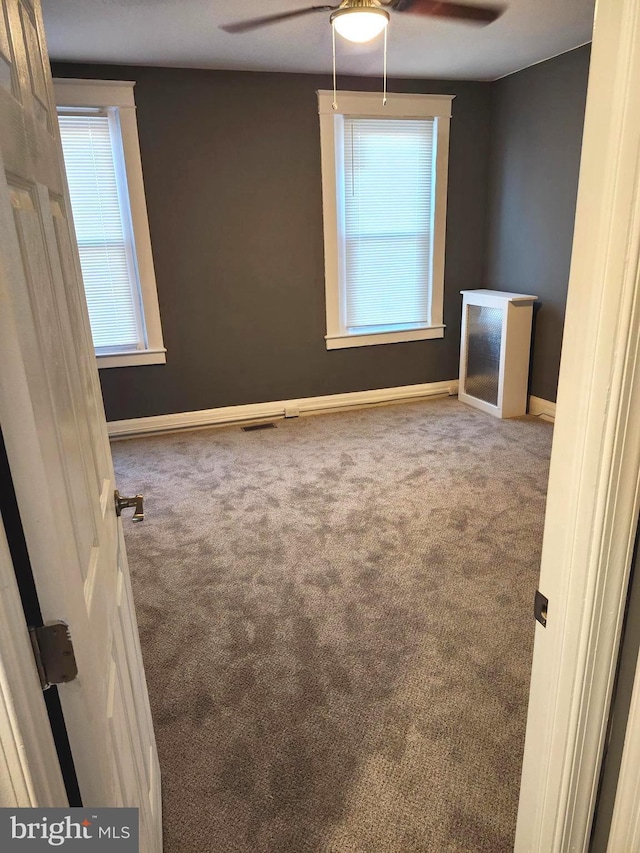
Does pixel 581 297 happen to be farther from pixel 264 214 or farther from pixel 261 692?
pixel 264 214

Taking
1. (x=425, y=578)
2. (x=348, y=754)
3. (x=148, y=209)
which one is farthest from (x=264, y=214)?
(x=348, y=754)

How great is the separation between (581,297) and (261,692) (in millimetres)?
1657

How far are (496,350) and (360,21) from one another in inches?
105

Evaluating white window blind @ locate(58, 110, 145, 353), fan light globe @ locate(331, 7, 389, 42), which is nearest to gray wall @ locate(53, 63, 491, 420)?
white window blind @ locate(58, 110, 145, 353)

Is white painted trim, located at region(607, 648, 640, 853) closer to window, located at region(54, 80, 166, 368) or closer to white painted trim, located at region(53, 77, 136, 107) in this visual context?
window, located at region(54, 80, 166, 368)

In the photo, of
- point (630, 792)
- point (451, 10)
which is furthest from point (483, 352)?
point (630, 792)

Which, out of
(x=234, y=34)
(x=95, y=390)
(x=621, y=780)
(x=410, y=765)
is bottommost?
(x=410, y=765)

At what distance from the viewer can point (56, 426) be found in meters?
0.73

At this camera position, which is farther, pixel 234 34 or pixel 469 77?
pixel 469 77

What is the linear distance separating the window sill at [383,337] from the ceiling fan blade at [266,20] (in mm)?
2217

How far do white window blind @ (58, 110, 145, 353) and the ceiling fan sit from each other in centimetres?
123

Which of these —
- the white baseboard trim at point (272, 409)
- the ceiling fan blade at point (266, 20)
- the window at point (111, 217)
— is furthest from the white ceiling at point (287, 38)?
the white baseboard trim at point (272, 409)

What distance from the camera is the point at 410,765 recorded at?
1.59 metres
